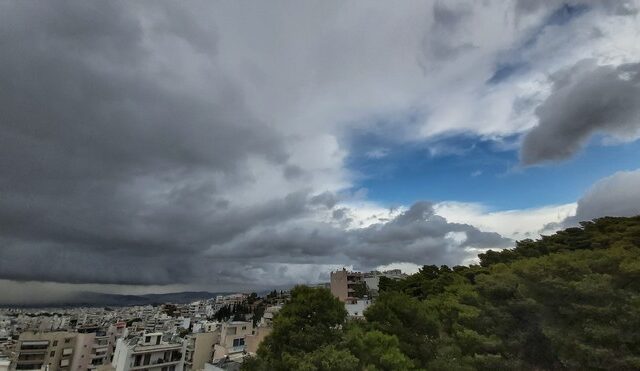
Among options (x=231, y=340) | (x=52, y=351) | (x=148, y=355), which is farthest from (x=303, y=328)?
(x=52, y=351)

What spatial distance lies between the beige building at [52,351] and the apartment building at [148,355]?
40.9 feet

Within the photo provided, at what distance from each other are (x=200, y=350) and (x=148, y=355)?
755 centimetres

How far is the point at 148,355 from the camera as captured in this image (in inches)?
1757

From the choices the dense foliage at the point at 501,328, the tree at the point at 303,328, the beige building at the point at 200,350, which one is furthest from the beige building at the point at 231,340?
the tree at the point at 303,328

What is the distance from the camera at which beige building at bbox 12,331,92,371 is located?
4819 centimetres

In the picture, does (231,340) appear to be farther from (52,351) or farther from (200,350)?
(52,351)

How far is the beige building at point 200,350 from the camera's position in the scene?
4944 cm

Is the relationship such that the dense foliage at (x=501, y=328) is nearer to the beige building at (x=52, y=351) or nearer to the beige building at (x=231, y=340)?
the beige building at (x=231, y=340)

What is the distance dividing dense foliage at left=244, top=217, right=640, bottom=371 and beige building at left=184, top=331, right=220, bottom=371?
1288 inches

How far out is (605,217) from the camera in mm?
37188

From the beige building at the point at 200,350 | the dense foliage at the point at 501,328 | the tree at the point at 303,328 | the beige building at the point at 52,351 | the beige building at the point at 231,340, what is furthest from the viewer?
the beige building at the point at 200,350

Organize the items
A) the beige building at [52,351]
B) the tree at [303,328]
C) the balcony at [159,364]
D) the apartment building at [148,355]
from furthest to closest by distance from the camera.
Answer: the beige building at [52,351] → the balcony at [159,364] → the apartment building at [148,355] → the tree at [303,328]

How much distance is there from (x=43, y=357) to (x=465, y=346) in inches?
2322

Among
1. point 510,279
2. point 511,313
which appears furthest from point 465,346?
point 510,279
